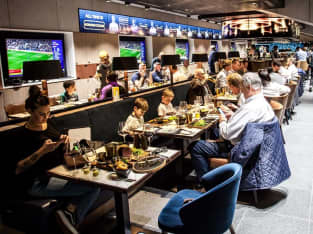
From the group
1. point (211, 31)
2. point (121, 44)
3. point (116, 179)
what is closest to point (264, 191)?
point (116, 179)

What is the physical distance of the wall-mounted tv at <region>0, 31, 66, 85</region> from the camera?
6227 mm

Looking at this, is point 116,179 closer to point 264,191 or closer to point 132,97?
point 264,191

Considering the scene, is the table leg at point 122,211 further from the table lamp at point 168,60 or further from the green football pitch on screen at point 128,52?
the green football pitch on screen at point 128,52

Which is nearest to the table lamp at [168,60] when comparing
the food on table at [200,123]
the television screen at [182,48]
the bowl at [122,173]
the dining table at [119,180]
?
the food on table at [200,123]

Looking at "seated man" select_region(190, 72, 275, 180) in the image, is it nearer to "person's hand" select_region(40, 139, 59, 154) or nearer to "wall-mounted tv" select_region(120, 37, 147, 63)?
"person's hand" select_region(40, 139, 59, 154)

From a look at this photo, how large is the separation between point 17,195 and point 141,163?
1.04 metres

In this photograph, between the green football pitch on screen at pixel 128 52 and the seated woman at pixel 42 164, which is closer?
the seated woman at pixel 42 164

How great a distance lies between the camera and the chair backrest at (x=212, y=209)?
197cm

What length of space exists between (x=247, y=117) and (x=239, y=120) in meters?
0.09

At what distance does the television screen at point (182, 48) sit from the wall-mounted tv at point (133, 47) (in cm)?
279

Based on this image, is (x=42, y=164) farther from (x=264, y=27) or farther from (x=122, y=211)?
(x=264, y=27)

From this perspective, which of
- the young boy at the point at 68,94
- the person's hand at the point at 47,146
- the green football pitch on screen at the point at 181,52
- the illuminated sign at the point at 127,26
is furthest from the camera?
the green football pitch on screen at the point at 181,52

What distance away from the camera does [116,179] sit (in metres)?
2.26

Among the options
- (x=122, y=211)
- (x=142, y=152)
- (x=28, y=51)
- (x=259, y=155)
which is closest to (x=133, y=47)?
(x=28, y=51)
